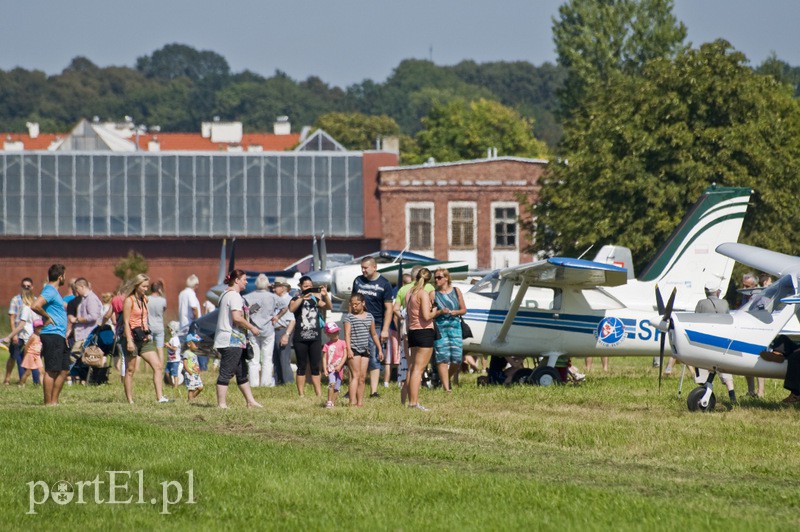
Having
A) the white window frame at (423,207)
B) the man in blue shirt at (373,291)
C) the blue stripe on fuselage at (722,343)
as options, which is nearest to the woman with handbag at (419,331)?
the man in blue shirt at (373,291)

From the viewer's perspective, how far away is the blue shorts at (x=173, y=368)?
21750mm

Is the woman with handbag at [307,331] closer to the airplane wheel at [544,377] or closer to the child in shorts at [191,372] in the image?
the child in shorts at [191,372]

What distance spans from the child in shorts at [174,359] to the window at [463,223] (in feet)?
150

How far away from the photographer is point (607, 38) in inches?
3150

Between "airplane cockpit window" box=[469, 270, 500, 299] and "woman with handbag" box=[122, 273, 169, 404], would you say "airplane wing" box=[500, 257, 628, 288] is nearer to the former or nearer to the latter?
"airplane cockpit window" box=[469, 270, 500, 299]

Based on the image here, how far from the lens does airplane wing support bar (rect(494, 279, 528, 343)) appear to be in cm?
2038

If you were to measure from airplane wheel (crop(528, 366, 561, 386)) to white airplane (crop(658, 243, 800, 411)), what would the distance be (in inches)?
180

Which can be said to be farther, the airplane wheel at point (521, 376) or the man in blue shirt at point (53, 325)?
the airplane wheel at point (521, 376)

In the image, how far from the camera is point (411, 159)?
339 feet

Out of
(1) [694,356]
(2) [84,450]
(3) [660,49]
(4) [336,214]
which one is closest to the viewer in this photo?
(2) [84,450]

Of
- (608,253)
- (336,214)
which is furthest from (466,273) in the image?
(336,214)

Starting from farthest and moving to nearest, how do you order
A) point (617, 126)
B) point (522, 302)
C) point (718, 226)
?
point (617, 126)
point (718, 226)
point (522, 302)

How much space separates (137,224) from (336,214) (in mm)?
9914

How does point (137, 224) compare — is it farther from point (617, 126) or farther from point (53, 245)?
point (617, 126)
